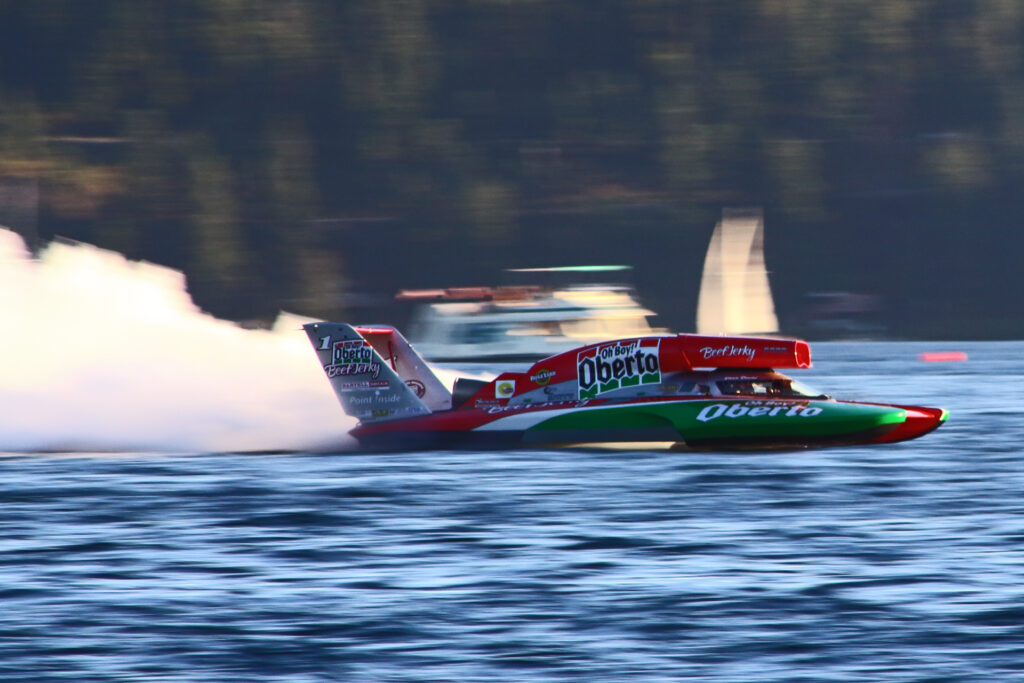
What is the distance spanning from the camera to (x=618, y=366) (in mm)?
15742

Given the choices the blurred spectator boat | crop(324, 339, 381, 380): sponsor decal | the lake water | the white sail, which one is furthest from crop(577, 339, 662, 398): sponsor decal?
the white sail

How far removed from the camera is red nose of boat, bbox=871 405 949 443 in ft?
50.0

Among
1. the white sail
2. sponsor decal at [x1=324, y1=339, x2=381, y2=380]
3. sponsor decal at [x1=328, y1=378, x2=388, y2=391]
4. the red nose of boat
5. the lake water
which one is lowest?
the lake water

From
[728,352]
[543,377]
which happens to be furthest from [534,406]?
[728,352]

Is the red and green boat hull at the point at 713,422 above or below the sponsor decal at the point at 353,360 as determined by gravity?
below

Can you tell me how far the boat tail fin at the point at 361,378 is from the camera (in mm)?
16625

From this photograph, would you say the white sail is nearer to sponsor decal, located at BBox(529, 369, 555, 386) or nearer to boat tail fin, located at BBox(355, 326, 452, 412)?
boat tail fin, located at BBox(355, 326, 452, 412)

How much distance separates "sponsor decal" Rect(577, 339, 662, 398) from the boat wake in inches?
112

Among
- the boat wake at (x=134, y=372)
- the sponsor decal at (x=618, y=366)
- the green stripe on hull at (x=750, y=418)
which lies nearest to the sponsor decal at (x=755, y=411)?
the green stripe on hull at (x=750, y=418)

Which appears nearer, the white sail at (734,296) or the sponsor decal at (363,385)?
the sponsor decal at (363,385)

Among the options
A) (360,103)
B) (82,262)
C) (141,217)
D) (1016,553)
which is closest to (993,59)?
(360,103)

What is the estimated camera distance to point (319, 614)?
29.1 feet

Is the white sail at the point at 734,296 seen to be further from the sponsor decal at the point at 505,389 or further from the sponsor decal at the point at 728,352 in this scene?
the sponsor decal at the point at 728,352

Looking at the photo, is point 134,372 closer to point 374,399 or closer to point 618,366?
point 374,399
